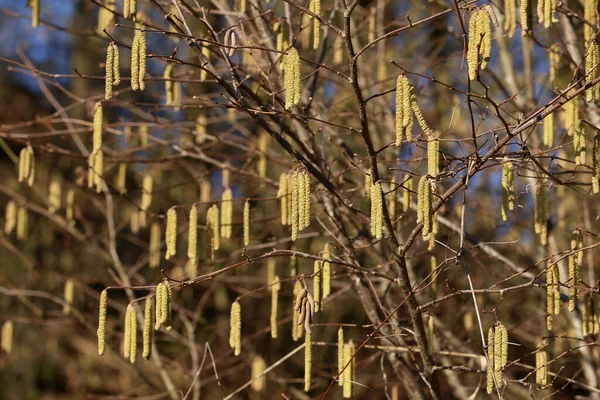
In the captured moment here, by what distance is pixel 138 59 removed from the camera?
2332 millimetres

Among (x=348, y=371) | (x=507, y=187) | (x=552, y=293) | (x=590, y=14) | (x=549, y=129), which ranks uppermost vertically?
(x=590, y=14)

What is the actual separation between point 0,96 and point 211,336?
5.64 m

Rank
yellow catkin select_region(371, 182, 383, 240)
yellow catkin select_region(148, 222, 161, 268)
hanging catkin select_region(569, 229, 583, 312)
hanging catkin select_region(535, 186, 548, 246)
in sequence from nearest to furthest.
→ yellow catkin select_region(371, 182, 383, 240) < hanging catkin select_region(569, 229, 583, 312) < hanging catkin select_region(535, 186, 548, 246) < yellow catkin select_region(148, 222, 161, 268)

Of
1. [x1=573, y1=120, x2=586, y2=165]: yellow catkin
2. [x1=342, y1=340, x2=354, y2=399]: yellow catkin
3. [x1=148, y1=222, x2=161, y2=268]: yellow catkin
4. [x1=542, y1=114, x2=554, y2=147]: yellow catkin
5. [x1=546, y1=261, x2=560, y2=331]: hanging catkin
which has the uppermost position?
[x1=542, y1=114, x2=554, y2=147]: yellow catkin

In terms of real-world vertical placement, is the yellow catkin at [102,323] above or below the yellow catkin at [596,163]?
below

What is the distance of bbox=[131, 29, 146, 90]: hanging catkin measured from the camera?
2.31m

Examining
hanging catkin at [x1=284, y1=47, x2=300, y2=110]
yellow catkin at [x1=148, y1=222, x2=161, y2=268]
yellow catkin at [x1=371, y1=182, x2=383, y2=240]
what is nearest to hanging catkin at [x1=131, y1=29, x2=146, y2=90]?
hanging catkin at [x1=284, y1=47, x2=300, y2=110]

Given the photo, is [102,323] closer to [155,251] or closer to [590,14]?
[155,251]

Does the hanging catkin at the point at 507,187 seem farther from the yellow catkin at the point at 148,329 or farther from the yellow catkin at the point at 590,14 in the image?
the yellow catkin at the point at 148,329

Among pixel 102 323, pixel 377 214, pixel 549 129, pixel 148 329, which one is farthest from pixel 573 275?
pixel 102 323

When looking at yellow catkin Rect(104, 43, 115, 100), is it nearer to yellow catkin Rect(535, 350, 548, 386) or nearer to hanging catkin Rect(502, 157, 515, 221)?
hanging catkin Rect(502, 157, 515, 221)

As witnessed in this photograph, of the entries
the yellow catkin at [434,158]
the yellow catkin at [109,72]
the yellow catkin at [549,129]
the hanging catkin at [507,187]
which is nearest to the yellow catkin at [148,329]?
the yellow catkin at [109,72]

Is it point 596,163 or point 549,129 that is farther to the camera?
point 549,129

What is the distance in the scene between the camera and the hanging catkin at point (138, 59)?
2.31 metres
